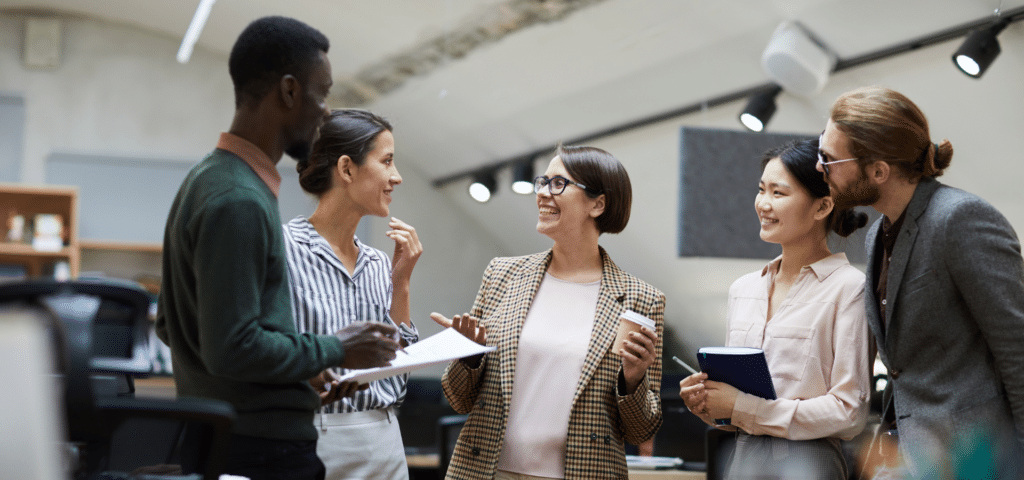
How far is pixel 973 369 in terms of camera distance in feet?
5.41

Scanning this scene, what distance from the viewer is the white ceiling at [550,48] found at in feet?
13.3

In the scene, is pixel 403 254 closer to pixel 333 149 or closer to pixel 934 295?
pixel 333 149

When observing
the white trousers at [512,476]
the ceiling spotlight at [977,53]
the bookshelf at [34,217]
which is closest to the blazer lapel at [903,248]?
the white trousers at [512,476]

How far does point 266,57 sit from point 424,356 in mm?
622

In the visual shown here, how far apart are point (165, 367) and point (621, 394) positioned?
447 centimetres

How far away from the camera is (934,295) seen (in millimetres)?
1678

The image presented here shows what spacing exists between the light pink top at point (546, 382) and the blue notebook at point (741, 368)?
12.9 inches

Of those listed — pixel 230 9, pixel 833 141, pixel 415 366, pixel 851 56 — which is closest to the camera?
pixel 415 366

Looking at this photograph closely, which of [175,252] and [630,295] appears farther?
[630,295]

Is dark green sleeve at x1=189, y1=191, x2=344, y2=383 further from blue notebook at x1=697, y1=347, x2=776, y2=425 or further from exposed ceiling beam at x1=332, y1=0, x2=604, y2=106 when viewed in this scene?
exposed ceiling beam at x1=332, y1=0, x2=604, y2=106

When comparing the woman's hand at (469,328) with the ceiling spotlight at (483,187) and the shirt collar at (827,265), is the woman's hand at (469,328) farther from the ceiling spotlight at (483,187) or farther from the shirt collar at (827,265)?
the ceiling spotlight at (483,187)

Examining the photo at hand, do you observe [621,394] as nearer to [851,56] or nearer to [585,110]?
[851,56]

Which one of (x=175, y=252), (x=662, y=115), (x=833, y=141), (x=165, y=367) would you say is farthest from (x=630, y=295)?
(x=165, y=367)

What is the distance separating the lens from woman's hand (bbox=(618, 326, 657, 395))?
1.96 metres
